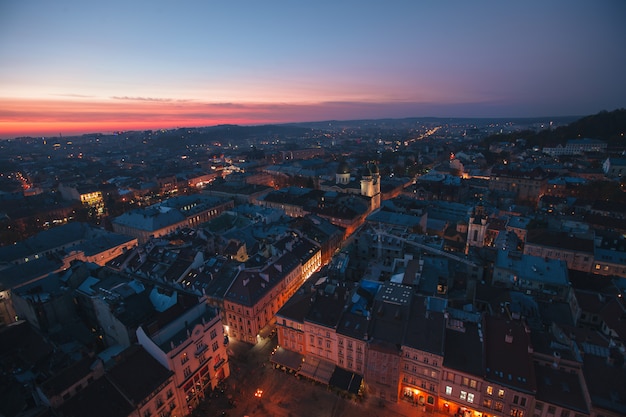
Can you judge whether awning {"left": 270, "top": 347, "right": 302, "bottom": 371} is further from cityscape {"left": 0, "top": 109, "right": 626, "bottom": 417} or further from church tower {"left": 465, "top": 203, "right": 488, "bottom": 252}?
church tower {"left": 465, "top": 203, "right": 488, "bottom": 252}

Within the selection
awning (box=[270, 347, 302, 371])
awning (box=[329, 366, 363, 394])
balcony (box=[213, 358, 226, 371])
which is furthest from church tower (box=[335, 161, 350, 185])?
balcony (box=[213, 358, 226, 371])

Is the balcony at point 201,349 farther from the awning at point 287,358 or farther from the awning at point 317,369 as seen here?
the awning at point 317,369

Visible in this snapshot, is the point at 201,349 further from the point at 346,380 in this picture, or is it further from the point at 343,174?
the point at 343,174

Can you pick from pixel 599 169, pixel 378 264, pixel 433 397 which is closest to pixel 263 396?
pixel 433 397

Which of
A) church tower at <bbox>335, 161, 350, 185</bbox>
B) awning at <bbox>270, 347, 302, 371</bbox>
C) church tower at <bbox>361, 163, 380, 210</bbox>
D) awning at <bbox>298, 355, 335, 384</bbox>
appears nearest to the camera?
awning at <bbox>298, 355, 335, 384</bbox>

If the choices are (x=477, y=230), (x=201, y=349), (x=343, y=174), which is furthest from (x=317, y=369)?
(x=343, y=174)
